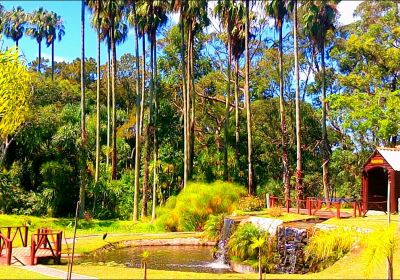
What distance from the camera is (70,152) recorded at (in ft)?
133

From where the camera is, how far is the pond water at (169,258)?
2252cm

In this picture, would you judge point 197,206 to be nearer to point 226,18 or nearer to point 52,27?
point 226,18

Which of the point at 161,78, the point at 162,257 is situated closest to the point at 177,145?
the point at 161,78

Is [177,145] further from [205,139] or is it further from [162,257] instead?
[162,257]

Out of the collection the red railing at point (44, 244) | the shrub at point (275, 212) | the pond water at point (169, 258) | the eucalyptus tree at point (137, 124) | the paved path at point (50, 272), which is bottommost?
the pond water at point (169, 258)

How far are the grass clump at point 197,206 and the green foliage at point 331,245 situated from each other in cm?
1415

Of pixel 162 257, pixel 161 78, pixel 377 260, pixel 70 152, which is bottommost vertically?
pixel 162 257

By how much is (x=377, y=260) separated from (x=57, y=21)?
69.7 metres

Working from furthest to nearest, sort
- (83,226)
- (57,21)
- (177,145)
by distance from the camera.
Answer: (57,21), (177,145), (83,226)

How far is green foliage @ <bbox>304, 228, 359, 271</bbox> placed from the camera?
64.3 ft

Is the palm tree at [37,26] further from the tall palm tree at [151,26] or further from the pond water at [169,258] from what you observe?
the pond water at [169,258]

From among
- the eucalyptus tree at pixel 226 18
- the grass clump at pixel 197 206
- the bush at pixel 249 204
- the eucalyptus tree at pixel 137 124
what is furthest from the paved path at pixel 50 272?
the eucalyptus tree at pixel 226 18

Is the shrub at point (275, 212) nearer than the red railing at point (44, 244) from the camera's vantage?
No

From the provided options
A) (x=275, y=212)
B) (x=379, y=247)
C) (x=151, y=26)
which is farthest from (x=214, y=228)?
(x=151, y=26)
